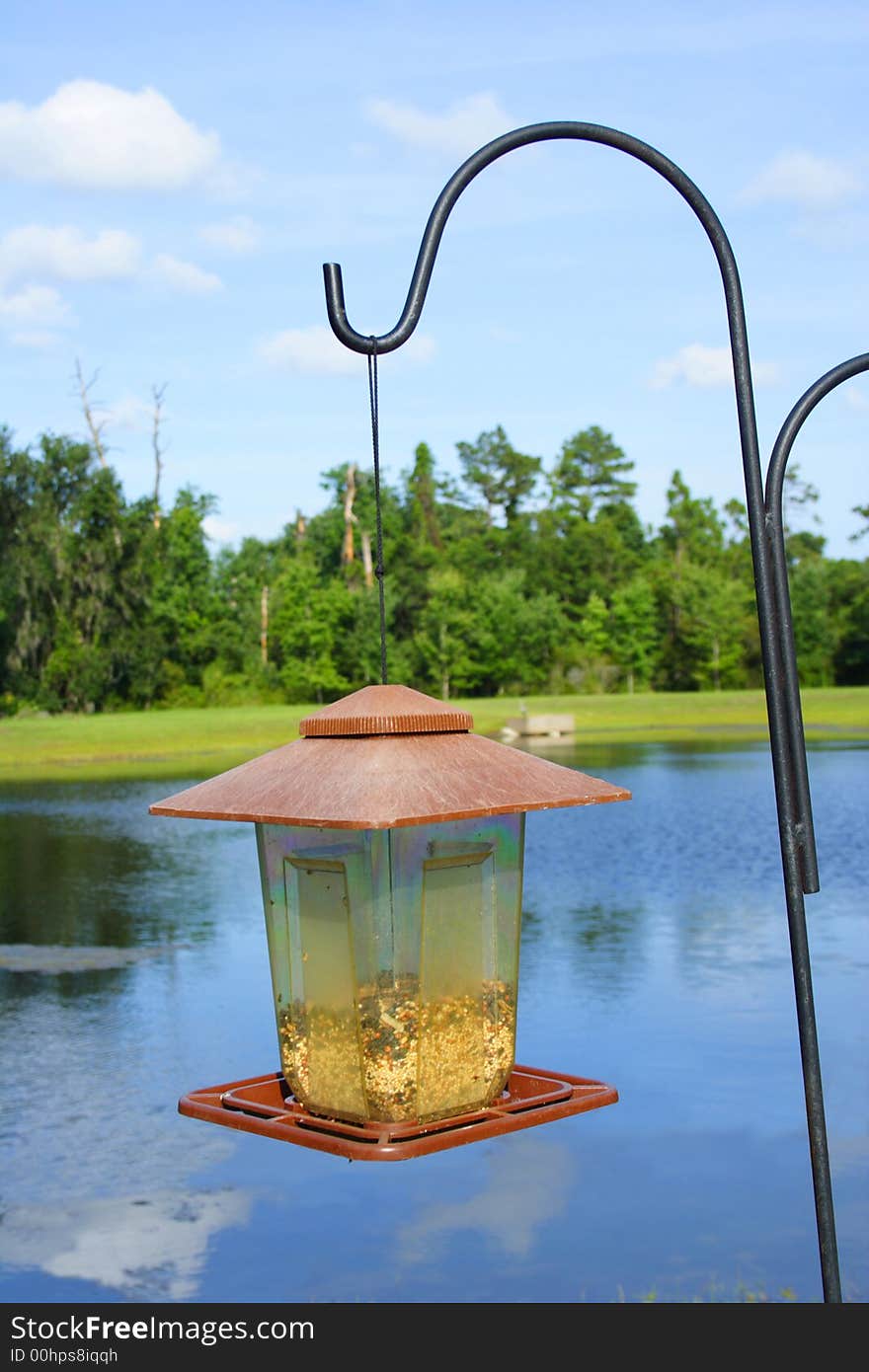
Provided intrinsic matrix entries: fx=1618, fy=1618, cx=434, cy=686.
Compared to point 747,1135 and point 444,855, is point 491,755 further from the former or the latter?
point 747,1135

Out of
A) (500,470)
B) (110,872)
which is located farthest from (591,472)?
(110,872)

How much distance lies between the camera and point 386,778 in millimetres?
2967

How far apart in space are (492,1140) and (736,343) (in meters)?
7.52

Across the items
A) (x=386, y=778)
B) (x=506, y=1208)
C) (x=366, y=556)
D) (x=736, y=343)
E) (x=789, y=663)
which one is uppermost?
(x=366, y=556)

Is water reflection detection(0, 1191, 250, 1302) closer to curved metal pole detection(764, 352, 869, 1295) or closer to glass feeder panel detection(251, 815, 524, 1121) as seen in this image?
glass feeder panel detection(251, 815, 524, 1121)

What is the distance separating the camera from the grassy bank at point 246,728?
4222cm

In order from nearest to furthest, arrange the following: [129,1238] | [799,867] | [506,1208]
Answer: [799,867]
[129,1238]
[506,1208]

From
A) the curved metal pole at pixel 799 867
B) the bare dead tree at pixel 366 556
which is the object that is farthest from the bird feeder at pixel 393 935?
the bare dead tree at pixel 366 556

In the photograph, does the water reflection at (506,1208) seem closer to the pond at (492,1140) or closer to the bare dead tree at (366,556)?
the pond at (492,1140)

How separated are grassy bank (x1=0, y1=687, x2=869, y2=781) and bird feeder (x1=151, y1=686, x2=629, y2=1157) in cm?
3292

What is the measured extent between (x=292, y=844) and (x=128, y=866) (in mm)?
18298

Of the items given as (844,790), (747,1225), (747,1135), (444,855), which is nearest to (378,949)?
(444,855)

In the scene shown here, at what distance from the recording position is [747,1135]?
8867 millimetres

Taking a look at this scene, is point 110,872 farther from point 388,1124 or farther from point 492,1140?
point 388,1124
